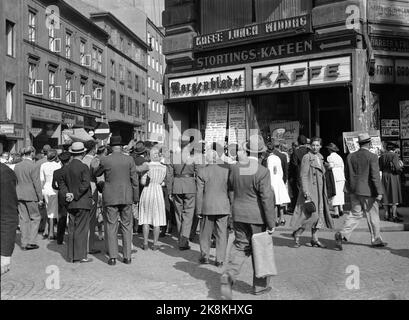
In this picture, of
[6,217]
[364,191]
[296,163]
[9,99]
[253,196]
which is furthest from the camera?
[9,99]

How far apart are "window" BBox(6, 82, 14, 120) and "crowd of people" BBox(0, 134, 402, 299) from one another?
19.2 m

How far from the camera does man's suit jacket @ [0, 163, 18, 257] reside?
4.21m

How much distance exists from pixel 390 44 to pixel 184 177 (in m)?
8.94

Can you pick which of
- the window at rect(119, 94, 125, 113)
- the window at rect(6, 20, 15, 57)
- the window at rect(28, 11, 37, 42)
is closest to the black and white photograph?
the window at rect(6, 20, 15, 57)

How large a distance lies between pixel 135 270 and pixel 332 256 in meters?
3.20

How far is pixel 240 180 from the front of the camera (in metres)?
6.14

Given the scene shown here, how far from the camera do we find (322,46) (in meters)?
13.0

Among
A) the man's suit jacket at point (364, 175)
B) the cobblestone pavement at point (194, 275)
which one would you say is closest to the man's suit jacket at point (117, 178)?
the cobblestone pavement at point (194, 275)

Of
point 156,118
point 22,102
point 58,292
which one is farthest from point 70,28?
point 58,292

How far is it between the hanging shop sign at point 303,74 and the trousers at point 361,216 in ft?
16.0

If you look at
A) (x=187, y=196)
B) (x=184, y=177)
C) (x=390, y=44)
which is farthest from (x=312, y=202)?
(x=390, y=44)

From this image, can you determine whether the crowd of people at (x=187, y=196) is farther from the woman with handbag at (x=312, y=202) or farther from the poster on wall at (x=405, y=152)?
the poster on wall at (x=405, y=152)

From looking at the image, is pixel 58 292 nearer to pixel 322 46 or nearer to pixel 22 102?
pixel 322 46

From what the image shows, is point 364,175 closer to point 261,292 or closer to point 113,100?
point 261,292
